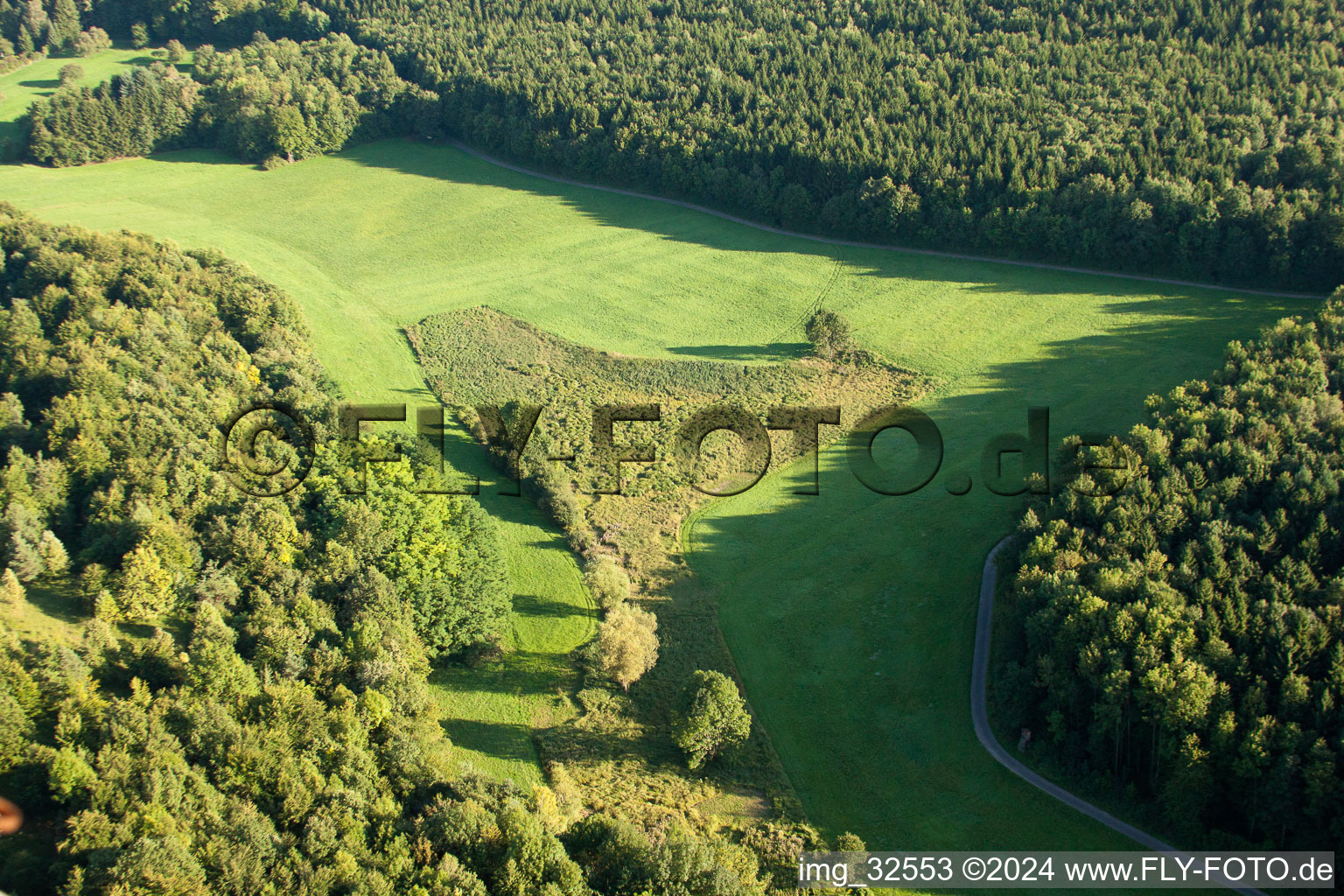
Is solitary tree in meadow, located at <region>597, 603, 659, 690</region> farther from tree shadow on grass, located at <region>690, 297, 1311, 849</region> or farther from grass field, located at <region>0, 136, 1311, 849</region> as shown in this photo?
tree shadow on grass, located at <region>690, 297, 1311, 849</region>

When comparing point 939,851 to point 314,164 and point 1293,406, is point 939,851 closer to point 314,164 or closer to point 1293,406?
point 1293,406

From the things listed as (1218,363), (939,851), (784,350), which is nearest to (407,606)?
(939,851)

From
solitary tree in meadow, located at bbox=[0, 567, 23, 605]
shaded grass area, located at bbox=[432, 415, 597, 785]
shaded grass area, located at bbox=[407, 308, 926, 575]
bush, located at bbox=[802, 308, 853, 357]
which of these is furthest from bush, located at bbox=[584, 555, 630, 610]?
bush, located at bbox=[802, 308, 853, 357]

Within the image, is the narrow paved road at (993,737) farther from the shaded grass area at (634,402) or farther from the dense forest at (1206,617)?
the shaded grass area at (634,402)

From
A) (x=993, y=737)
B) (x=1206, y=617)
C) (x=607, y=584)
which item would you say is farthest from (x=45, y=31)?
(x=1206, y=617)

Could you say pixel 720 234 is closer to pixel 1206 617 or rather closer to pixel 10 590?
pixel 1206 617
